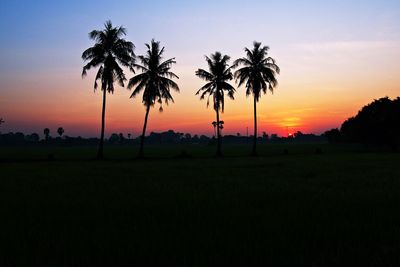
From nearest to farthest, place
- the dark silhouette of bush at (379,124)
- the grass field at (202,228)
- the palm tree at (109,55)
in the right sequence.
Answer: the grass field at (202,228), the palm tree at (109,55), the dark silhouette of bush at (379,124)

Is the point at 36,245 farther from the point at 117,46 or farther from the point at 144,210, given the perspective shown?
the point at 117,46

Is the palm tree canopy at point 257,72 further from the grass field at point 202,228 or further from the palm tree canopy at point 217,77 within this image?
the grass field at point 202,228

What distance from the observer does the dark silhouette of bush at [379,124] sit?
6856cm

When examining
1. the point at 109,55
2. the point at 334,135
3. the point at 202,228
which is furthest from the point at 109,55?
the point at 334,135

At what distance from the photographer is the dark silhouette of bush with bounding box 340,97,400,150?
68.6 m

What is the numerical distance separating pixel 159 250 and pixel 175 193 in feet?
29.2

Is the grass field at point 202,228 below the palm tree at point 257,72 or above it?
below

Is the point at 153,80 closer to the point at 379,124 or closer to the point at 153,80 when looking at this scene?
the point at 153,80

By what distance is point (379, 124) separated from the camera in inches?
2761

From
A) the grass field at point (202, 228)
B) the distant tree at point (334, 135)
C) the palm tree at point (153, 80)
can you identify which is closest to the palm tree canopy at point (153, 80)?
the palm tree at point (153, 80)

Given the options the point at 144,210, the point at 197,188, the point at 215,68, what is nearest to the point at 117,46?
the point at 215,68

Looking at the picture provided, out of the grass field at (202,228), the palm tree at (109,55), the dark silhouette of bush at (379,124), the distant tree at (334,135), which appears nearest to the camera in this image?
the grass field at (202,228)

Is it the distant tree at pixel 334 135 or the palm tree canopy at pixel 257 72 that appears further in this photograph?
the distant tree at pixel 334 135

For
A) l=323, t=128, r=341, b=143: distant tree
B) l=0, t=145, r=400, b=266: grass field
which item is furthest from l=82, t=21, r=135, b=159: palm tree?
l=323, t=128, r=341, b=143: distant tree
